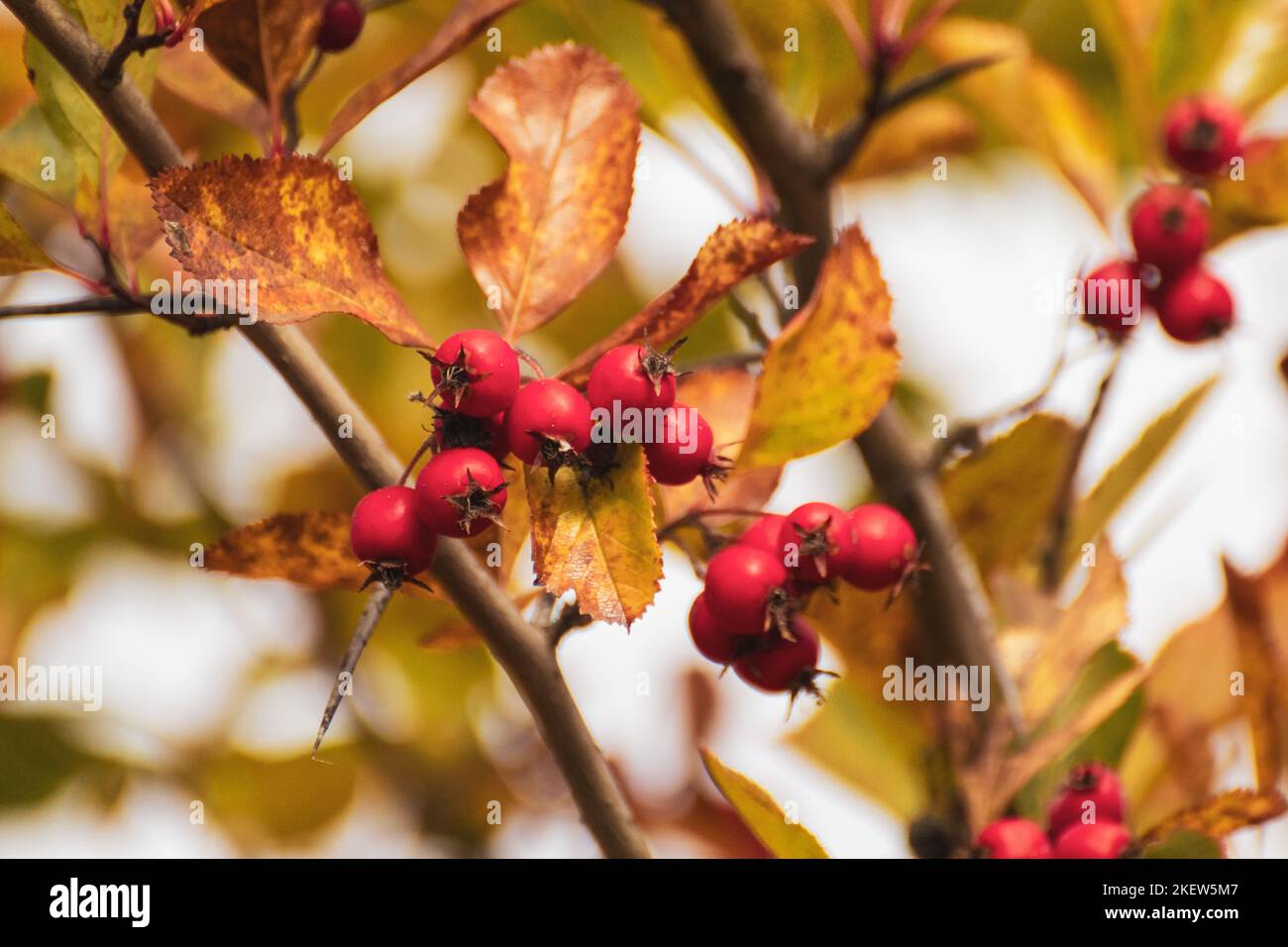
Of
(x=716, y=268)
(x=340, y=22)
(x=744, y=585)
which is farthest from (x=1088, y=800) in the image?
(x=340, y=22)

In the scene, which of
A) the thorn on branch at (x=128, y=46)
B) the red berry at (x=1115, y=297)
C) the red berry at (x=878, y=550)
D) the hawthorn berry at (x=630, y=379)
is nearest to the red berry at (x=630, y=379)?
the hawthorn berry at (x=630, y=379)

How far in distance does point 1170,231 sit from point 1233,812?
82cm

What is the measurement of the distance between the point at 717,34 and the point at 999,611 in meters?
0.79

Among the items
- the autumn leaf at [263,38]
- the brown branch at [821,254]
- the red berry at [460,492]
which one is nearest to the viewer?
the red berry at [460,492]

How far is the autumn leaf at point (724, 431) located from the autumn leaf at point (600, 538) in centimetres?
24

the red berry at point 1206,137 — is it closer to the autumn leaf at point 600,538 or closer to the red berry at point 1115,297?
the red berry at point 1115,297

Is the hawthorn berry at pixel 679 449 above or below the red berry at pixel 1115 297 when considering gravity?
below

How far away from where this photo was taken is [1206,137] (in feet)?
5.86

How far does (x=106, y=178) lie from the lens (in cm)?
120

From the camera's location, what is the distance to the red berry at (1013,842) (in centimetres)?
131

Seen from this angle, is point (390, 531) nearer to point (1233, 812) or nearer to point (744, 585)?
point (744, 585)

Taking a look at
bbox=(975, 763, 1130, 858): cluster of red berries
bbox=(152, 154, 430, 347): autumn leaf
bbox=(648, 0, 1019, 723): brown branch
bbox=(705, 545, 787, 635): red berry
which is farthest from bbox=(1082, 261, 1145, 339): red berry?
bbox=(152, 154, 430, 347): autumn leaf

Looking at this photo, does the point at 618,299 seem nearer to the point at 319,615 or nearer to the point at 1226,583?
the point at 319,615
